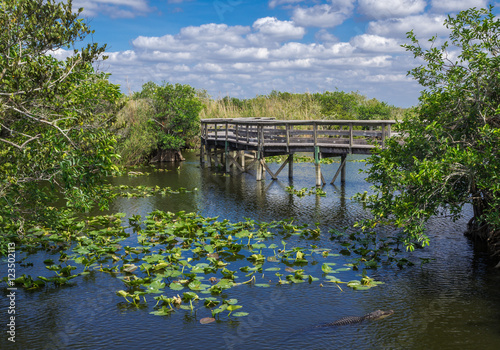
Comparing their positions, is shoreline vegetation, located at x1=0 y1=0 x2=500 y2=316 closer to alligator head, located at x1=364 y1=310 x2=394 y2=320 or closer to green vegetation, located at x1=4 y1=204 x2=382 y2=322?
green vegetation, located at x1=4 y1=204 x2=382 y2=322

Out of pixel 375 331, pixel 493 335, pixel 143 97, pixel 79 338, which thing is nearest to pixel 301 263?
pixel 375 331

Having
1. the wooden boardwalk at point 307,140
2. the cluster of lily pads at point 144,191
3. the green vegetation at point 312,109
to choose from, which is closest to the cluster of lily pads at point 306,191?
the wooden boardwalk at point 307,140

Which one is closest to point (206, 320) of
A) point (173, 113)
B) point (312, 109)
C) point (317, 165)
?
point (317, 165)

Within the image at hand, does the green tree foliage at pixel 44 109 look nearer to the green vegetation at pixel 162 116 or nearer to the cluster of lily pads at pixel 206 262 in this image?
the cluster of lily pads at pixel 206 262

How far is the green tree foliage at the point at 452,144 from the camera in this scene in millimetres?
10273

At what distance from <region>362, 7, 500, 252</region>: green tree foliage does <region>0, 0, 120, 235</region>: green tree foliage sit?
6.99m

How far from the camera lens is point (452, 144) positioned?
1198 cm

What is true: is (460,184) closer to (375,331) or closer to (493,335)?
(493,335)

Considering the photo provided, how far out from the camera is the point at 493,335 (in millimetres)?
8836

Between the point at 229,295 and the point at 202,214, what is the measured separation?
8265 millimetres

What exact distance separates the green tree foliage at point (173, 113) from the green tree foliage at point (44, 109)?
24521 millimetres

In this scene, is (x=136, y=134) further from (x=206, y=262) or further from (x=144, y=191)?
(x=206, y=262)

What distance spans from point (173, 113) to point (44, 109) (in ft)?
86.7

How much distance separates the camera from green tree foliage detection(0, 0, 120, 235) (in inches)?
351
